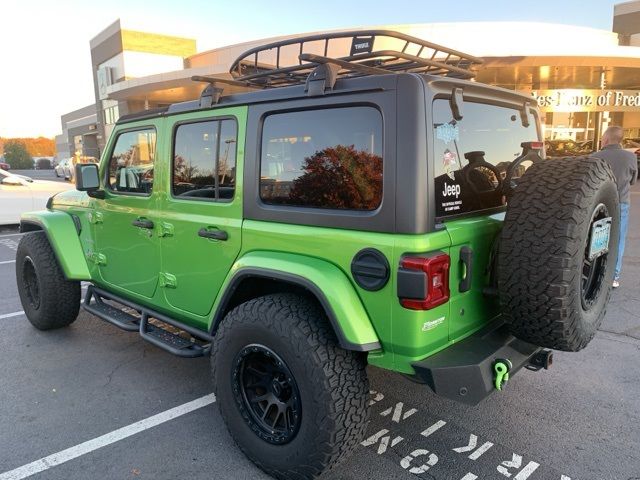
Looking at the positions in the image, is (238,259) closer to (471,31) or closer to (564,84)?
(471,31)

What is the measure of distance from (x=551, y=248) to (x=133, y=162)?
2.95 meters

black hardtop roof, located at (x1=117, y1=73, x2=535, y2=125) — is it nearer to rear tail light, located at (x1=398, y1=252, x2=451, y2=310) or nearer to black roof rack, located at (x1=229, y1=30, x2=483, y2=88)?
black roof rack, located at (x1=229, y1=30, x2=483, y2=88)

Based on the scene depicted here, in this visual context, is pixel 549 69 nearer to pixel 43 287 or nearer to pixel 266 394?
pixel 43 287

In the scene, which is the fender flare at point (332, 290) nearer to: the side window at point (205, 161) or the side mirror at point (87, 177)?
the side window at point (205, 161)

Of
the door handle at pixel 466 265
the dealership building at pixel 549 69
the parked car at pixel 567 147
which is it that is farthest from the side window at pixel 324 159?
the parked car at pixel 567 147

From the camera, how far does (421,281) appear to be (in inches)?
80.7

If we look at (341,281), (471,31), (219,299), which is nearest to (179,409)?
(219,299)

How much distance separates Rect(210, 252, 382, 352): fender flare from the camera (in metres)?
2.17

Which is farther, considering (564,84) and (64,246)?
(564,84)

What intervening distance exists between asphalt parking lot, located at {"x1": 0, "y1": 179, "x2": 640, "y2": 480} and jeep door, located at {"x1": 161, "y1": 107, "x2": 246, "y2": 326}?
77 centimetres

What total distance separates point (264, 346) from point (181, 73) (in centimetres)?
2217

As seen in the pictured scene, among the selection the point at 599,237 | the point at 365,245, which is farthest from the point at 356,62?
the point at 599,237

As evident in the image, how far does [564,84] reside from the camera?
2320cm

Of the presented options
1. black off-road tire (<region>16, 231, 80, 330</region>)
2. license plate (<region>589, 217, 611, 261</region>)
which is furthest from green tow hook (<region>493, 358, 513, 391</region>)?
black off-road tire (<region>16, 231, 80, 330</region>)
